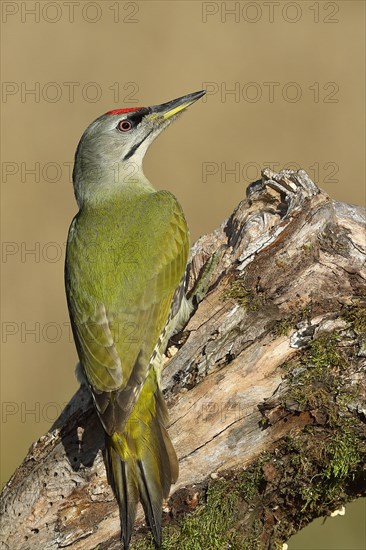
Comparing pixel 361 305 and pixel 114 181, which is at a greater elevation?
pixel 114 181

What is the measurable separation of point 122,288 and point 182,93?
6.11 metres

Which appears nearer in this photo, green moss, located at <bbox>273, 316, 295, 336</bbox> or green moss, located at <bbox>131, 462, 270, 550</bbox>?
green moss, located at <bbox>131, 462, 270, 550</bbox>

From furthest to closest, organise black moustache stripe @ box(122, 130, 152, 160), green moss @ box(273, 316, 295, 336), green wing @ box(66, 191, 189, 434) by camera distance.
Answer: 1. black moustache stripe @ box(122, 130, 152, 160)
2. green wing @ box(66, 191, 189, 434)
3. green moss @ box(273, 316, 295, 336)

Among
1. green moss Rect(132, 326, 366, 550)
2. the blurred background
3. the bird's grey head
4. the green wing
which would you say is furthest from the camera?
the blurred background

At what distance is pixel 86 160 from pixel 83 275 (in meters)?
1.34

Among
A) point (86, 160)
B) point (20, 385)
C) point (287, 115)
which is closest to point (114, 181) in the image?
point (86, 160)

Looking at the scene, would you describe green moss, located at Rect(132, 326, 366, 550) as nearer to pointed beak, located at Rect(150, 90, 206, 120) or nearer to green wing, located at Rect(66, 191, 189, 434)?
green wing, located at Rect(66, 191, 189, 434)

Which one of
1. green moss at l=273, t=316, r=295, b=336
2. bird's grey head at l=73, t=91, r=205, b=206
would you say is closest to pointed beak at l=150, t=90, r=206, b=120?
bird's grey head at l=73, t=91, r=205, b=206

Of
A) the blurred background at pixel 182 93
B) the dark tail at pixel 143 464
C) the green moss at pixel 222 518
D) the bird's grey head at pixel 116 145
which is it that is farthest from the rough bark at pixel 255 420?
the blurred background at pixel 182 93

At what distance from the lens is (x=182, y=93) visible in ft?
36.5

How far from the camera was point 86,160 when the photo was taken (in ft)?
21.9

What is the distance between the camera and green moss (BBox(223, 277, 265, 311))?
5139 mm

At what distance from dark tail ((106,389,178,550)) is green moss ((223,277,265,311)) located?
2.36 feet

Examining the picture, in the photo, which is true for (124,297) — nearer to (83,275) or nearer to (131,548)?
(83,275)
